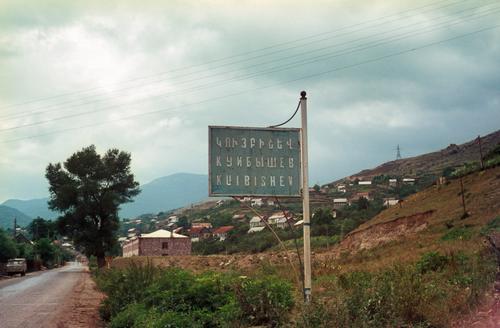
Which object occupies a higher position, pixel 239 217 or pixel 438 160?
pixel 438 160

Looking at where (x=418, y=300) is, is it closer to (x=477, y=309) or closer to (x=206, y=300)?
(x=477, y=309)

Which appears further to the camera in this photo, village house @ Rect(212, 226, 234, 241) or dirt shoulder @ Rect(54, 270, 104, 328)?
village house @ Rect(212, 226, 234, 241)

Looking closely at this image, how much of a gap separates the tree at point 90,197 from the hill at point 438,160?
71788 millimetres

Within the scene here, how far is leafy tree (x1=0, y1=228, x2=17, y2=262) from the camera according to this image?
208 feet

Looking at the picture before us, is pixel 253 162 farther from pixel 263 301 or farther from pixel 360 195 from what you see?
pixel 360 195

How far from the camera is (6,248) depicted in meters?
63.7

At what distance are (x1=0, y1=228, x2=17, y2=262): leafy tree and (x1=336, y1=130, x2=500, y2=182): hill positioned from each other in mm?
81122

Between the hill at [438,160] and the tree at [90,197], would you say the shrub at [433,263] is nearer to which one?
the tree at [90,197]

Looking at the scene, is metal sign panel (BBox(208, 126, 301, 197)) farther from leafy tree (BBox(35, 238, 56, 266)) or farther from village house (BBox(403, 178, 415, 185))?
village house (BBox(403, 178, 415, 185))

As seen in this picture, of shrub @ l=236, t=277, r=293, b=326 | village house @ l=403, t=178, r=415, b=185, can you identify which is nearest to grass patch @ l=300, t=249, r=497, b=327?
shrub @ l=236, t=277, r=293, b=326

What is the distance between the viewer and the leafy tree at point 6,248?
63469mm

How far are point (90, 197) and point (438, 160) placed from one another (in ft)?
343

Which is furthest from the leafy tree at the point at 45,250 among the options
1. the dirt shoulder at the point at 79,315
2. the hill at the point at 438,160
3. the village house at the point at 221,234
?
the hill at the point at 438,160

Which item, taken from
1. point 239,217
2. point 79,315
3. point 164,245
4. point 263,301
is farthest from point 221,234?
point 263,301
